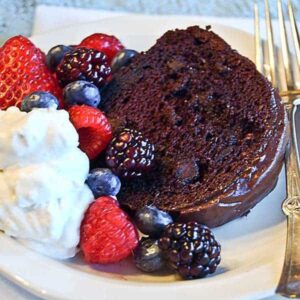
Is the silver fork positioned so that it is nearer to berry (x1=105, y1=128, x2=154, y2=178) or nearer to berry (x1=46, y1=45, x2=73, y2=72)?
berry (x1=105, y1=128, x2=154, y2=178)

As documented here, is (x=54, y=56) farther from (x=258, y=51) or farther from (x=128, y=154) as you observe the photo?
(x=258, y=51)

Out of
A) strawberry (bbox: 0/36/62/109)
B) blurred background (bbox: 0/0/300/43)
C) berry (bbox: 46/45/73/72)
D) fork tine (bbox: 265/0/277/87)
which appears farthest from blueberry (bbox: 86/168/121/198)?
blurred background (bbox: 0/0/300/43)

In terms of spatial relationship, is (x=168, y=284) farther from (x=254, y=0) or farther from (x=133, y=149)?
(x=254, y=0)

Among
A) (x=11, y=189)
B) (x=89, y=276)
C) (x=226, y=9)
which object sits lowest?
(x=89, y=276)


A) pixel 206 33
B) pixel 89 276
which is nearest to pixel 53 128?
pixel 89 276

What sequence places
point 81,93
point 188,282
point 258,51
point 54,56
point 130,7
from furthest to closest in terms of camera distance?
1. point 130,7
2. point 258,51
3. point 54,56
4. point 81,93
5. point 188,282

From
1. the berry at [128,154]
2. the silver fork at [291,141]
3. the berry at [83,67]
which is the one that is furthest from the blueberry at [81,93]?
the silver fork at [291,141]

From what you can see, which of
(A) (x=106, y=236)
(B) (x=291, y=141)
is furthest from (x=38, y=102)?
(B) (x=291, y=141)
